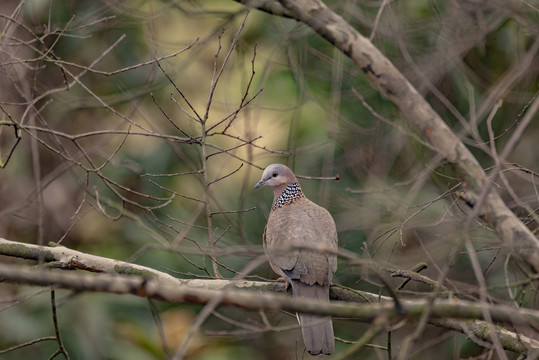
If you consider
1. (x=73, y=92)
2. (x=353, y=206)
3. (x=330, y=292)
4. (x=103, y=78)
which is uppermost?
(x=103, y=78)

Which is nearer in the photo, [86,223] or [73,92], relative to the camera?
[73,92]

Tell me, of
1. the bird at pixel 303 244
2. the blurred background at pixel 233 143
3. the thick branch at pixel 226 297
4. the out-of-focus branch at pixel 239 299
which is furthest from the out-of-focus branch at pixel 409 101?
the thick branch at pixel 226 297

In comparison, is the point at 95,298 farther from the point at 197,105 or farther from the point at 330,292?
the point at 330,292

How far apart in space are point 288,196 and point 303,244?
2.40 feet

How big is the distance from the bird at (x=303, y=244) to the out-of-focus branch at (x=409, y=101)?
759mm

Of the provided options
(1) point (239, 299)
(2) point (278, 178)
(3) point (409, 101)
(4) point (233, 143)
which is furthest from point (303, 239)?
(4) point (233, 143)

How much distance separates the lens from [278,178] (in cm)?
447

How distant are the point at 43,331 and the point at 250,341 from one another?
101 inches

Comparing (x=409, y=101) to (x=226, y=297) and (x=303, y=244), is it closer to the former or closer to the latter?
(x=303, y=244)

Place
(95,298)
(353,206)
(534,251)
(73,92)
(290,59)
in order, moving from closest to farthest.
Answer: (534,251)
(353,206)
(290,59)
(95,298)
(73,92)

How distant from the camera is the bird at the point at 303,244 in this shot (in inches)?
134

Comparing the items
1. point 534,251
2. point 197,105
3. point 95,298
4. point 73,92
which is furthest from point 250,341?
point 534,251

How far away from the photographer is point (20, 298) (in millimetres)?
2066

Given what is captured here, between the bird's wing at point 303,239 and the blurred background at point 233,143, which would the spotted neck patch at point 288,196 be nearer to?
the bird's wing at point 303,239
